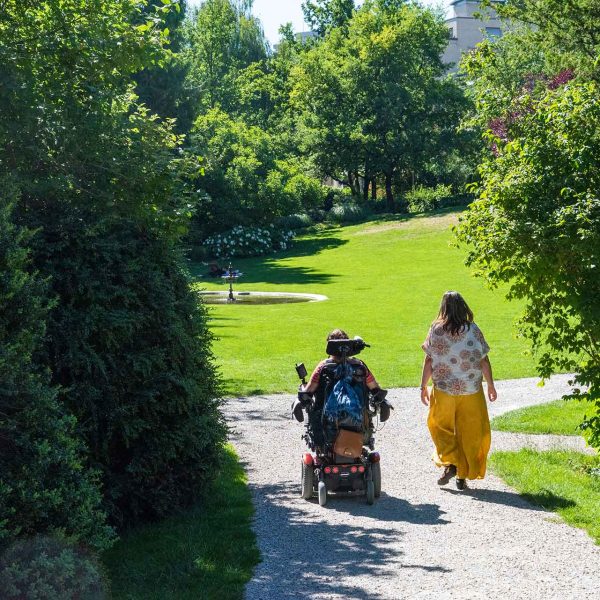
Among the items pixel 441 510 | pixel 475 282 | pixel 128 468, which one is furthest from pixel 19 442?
pixel 475 282

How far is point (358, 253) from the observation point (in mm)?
44594

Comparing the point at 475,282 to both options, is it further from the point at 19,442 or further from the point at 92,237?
the point at 19,442

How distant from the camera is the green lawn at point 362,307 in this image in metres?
17.8

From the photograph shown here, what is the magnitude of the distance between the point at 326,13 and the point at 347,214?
30705mm

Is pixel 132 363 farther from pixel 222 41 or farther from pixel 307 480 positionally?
pixel 222 41

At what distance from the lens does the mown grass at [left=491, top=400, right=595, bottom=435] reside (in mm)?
11695

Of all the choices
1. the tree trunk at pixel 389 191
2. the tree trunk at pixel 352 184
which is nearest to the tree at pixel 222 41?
the tree trunk at pixel 352 184

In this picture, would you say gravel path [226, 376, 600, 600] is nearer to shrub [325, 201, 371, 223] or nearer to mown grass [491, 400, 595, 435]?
mown grass [491, 400, 595, 435]

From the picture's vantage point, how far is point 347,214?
5634 cm

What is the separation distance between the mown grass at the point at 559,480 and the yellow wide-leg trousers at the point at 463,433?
1.53 ft

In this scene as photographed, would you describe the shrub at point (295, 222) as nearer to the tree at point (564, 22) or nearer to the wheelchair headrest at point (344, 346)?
the tree at point (564, 22)

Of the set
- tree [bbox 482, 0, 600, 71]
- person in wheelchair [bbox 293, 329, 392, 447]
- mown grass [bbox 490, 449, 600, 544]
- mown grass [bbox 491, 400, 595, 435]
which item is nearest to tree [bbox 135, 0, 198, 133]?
tree [bbox 482, 0, 600, 71]

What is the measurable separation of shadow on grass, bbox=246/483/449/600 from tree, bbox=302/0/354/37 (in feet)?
241

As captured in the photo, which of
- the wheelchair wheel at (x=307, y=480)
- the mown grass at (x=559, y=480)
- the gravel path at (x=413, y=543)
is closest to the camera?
the gravel path at (x=413, y=543)
